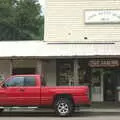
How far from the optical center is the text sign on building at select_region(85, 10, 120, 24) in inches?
1083

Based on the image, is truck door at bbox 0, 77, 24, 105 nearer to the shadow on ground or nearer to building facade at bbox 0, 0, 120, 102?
the shadow on ground

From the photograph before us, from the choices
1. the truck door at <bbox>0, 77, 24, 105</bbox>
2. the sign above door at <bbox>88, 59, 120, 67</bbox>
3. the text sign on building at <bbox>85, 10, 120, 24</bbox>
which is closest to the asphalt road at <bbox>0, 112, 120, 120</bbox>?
the truck door at <bbox>0, 77, 24, 105</bbox>

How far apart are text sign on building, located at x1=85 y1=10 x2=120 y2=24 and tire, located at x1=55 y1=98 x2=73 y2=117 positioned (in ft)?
30.6

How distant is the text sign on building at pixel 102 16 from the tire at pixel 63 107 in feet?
30.6

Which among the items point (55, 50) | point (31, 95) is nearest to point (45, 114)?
point (31, 95)

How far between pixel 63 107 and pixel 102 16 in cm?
976

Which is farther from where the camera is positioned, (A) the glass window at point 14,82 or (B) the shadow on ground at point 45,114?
(B) the shadow on ground at point 45,114

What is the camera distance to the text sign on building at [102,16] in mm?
27500

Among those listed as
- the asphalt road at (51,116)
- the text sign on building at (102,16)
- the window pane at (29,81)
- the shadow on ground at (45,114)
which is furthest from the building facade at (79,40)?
the window pane at (29,81)

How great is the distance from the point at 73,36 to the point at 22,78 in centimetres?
845

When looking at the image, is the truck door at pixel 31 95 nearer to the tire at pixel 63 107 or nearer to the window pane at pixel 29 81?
the window pane at pixel 29 81

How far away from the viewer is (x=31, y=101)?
19.7 m

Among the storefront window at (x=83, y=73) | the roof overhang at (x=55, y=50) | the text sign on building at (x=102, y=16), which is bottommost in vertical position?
the storefront window at (x=83, y=73)

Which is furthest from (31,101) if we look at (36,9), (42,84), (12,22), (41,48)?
(36,9)
